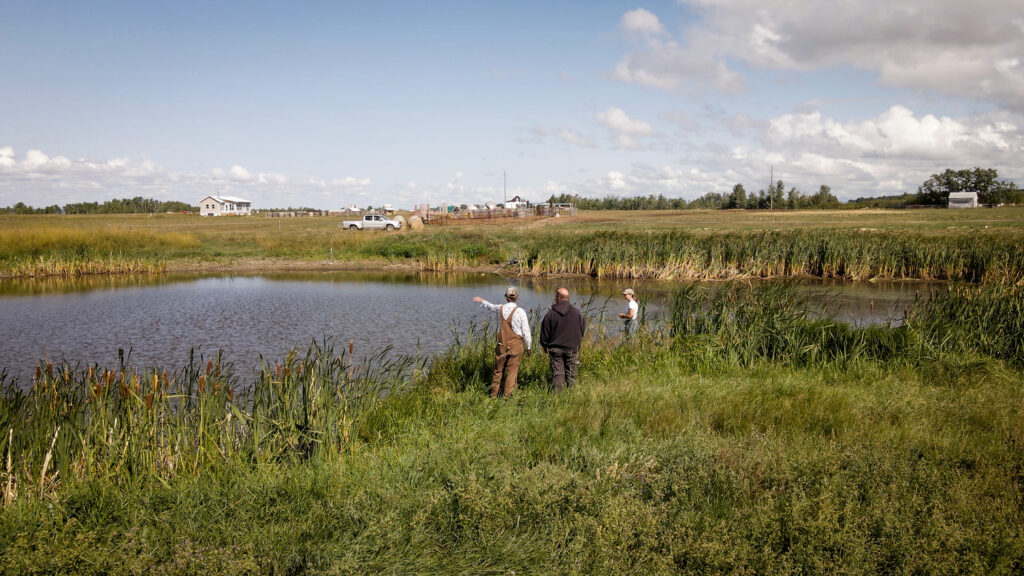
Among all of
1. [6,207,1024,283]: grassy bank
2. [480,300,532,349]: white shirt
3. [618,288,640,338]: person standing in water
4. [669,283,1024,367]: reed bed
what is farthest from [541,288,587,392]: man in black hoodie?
[6,207,1024,283]: grassy bank

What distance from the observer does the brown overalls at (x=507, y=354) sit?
10.0 meters

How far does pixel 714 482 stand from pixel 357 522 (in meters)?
3.37

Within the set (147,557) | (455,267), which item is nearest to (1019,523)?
(147,557)

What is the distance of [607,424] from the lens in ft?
26.5

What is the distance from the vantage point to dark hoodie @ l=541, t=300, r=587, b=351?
10188 millimetres

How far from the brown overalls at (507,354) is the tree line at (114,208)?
124892 mm

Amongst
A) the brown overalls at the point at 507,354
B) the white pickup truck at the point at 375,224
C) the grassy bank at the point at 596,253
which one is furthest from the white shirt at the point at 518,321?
the white pickup truck at the point at 375,224

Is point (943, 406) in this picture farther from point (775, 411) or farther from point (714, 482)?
point (714, 482)

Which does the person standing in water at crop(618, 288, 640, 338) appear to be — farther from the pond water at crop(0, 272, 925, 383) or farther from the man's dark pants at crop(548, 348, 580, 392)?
the man's dark pants at crop(548, 348, 580, 392)

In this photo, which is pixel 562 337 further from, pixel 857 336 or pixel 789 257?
pixel 789 257

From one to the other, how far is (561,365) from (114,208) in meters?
141

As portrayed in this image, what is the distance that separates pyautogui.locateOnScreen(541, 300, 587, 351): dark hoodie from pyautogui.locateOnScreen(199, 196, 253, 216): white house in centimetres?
10367

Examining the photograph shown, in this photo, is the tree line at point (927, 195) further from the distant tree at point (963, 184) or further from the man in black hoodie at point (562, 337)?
the man in black hoodie at point (562, 337)

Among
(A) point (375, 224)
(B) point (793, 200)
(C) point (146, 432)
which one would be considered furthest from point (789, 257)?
(B) point (793, 200)
